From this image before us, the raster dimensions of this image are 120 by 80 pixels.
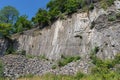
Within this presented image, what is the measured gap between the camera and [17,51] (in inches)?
1459

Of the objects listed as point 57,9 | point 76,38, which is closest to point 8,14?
point 57,9

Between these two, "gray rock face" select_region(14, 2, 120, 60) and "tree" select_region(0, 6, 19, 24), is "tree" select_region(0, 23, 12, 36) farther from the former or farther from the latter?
"tree" select_region(0, 6, 19, 24)

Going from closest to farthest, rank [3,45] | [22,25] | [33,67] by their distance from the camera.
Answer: [33,67], [3,45], [22,25]

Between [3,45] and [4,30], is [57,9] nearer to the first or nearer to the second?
[4,30]

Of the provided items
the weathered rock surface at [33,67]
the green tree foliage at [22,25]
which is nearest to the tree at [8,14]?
the green tree foliage at [22,25]

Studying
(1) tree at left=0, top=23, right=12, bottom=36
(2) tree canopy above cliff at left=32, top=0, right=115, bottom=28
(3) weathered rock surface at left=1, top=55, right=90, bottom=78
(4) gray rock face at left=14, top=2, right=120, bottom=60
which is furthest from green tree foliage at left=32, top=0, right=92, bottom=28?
(3) weathered rock surface at left=1, top=55, right=90, bottom=78

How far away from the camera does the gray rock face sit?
26.7 m

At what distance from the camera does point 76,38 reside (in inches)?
1224

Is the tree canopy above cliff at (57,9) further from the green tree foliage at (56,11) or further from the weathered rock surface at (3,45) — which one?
the weathered rock surface at (3,45)

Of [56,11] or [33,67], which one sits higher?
[56,11]

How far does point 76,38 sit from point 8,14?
23139 mm

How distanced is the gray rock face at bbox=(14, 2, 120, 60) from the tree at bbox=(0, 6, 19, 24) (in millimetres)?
10655

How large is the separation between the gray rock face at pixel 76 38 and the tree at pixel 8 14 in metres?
10.7

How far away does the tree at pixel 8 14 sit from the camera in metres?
48.8
